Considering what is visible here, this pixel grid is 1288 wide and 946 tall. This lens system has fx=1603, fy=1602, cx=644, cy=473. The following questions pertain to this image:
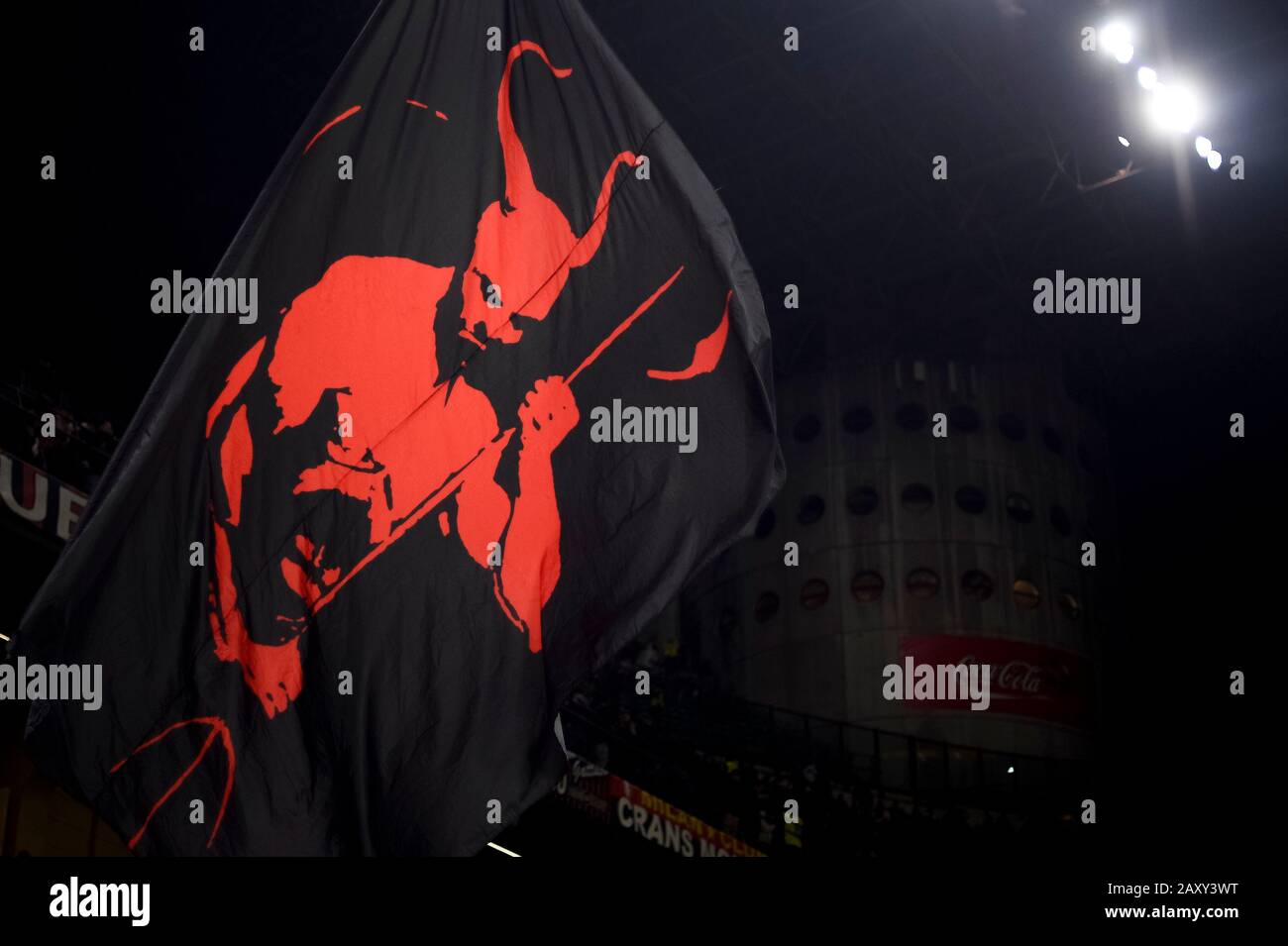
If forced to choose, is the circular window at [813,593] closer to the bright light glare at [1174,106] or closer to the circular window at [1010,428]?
the circular window at [1010,428]

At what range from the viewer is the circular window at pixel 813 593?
2725 centimetres

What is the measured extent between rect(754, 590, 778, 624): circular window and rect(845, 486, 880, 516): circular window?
6.68 feet

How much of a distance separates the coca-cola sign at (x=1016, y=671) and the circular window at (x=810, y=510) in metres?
2.84

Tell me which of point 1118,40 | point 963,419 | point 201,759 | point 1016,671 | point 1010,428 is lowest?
point 201,759

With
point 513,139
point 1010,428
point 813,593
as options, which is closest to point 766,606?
point 813,593

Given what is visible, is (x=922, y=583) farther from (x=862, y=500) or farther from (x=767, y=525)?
(x=767, y=525)

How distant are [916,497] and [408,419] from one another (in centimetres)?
2338

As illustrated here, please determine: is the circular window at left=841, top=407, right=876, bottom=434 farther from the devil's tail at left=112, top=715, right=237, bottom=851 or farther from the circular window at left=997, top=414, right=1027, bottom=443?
the devil's tail at left=112, top=715, right=237, bottom=851

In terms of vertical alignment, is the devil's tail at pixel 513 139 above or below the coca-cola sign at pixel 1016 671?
above

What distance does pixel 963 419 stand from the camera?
2808 centimetres

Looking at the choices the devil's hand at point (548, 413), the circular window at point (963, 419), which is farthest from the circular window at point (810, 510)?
the devil's hand at point (548, 413)

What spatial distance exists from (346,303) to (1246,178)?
20.8 meters

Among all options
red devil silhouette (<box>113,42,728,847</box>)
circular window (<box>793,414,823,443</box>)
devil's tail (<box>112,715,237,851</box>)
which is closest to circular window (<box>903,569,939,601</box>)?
circular window (<box>793,414,823,443</box>)

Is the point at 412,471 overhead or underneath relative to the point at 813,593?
underneath
